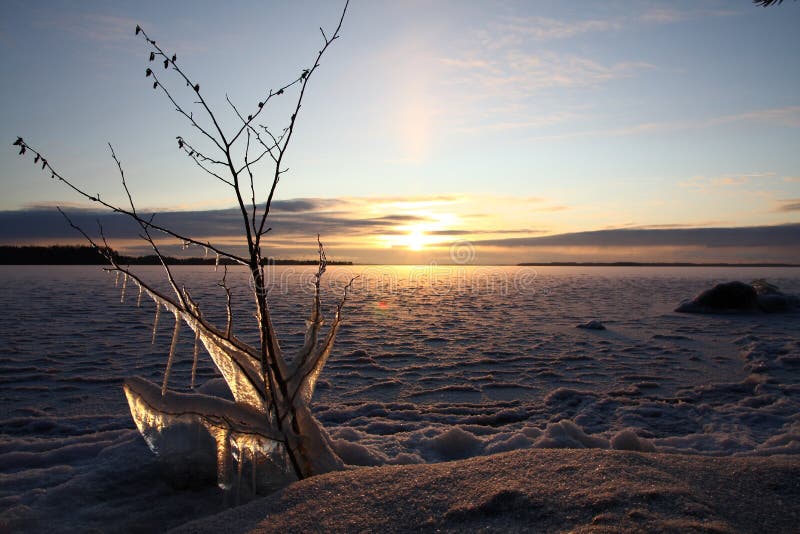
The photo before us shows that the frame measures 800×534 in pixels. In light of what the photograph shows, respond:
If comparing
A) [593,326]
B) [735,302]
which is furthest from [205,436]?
[735,302]

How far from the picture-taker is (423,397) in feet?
21.6

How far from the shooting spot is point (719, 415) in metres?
5.63

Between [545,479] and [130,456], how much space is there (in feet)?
10.1

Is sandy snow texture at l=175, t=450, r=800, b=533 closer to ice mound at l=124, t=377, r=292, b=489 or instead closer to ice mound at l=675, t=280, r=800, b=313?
ice mound at l=124, t=377, r=292, b=489

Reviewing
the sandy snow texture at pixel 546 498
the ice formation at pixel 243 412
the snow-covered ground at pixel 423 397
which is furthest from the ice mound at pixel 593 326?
the ice formation at pixel 243 412

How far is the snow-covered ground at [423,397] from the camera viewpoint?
3.38m

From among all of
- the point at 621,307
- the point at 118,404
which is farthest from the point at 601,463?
the point at 621,307

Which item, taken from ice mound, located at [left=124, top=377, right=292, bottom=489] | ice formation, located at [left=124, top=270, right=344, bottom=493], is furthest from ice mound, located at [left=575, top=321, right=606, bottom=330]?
ice mound, located at [left=124, top=377, right=292, bottom=489]

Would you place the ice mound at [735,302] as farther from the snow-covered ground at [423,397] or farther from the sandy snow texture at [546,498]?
the sandy snow texture at [546,498]

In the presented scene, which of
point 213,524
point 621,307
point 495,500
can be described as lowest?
point 621,307

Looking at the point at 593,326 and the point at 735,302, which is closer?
the point at 593,326

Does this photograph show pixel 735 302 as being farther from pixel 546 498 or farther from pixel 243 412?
pixel 243 412

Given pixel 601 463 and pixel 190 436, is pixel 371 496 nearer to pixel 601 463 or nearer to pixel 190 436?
pixel 601 463

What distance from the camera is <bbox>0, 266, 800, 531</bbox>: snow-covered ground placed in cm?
338
